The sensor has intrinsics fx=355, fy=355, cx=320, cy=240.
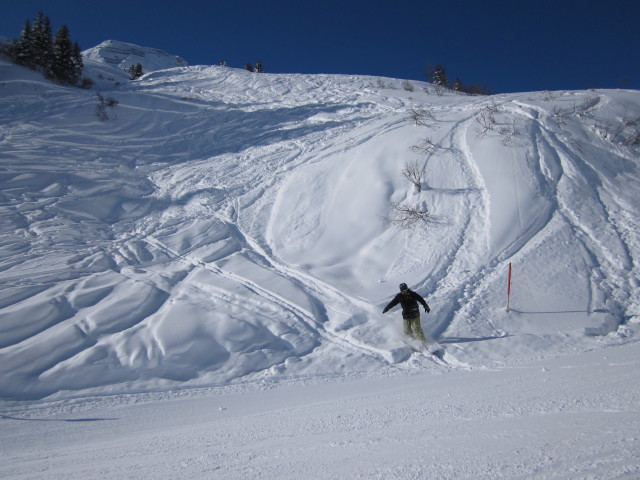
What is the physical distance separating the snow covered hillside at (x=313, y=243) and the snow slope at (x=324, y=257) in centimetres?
6

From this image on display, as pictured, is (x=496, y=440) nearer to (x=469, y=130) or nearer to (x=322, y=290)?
(x=322, y=290)

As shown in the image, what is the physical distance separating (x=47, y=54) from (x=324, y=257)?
105ft

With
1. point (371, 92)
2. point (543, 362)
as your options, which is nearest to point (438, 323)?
point (543, 362)

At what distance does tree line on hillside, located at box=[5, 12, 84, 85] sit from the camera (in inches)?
1080

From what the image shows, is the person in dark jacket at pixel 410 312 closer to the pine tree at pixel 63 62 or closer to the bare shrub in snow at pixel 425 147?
the bare shrub in snow at pixel 425 147

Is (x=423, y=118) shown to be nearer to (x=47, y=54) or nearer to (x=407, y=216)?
(x=407, y=216)

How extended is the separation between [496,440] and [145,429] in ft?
13.4

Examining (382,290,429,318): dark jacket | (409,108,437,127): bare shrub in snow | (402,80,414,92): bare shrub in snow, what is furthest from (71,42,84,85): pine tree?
(382,290,429,318): dark jacket

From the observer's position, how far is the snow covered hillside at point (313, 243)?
6.60 meters

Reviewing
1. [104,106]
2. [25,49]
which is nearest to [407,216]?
[104,106]

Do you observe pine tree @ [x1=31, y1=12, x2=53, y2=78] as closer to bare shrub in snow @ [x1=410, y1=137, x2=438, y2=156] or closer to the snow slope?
the snow slope

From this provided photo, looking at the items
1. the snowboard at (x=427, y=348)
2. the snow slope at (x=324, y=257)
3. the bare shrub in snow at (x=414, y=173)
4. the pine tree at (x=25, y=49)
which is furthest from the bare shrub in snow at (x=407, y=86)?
the pine tree at (x=25, y=49)

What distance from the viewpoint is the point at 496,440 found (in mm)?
2992

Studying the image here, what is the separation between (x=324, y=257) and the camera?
10.1 meters
